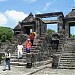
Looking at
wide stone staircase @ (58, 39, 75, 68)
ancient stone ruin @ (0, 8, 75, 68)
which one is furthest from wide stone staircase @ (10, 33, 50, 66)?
wide stone staircase @ (58, 39, 75, 68)

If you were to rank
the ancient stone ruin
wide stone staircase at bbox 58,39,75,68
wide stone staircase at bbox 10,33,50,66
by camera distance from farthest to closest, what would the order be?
wide stone staircase at bbox 10,33,50,66
the ancient stone ruin
wide stone staircase at bbox 58,39,75,68

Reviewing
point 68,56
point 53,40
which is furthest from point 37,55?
point 53,40

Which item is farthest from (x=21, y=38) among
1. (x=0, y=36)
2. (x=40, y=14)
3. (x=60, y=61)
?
(x=0, y=36)

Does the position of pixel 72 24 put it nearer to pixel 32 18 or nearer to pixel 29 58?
pixel 32 18

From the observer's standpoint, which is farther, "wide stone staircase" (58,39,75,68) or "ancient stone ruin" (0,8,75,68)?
"ancient stone ruin" (0,8,75,68)

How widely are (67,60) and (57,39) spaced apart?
719cm

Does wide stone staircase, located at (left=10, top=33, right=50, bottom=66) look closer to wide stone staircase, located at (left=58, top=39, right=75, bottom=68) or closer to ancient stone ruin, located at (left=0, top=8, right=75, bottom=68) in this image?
ancient stone ruin, located at (left=0, top=8, right=75, bottom=68)

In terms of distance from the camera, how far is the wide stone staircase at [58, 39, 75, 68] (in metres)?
18.7

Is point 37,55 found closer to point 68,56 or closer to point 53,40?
point 68,56

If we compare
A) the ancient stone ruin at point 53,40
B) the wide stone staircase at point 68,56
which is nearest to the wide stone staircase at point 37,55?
the ancient stone ruin at point 53,40

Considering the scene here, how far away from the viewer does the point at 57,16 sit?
2991 centimetres

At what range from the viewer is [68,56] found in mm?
20328

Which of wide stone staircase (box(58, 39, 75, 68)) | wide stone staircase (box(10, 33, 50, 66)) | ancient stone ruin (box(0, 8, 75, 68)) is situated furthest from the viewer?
wide stone staircase (box(10, 33, 50, 66))

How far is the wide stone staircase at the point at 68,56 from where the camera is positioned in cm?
1866
